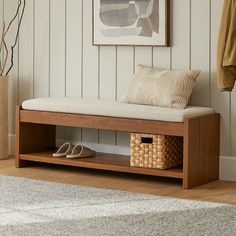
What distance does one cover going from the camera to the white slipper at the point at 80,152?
5406 millimetres

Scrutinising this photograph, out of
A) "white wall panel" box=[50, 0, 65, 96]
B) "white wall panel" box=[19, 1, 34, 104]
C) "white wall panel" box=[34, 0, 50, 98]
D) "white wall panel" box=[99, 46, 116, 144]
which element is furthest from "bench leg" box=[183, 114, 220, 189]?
"white wall panel" box=[19, 1, 34, 104]

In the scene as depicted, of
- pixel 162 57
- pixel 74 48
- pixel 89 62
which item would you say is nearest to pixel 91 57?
pixel 89 62

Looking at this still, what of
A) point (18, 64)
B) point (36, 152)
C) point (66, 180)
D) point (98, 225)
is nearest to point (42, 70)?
point (18, 64)

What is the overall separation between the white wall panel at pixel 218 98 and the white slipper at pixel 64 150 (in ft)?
3.73

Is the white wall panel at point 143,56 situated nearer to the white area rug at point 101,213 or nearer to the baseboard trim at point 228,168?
the baseboard trim at point 228,168

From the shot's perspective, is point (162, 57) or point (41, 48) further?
point (41, 48)

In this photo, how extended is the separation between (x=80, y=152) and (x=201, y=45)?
3.90 ft

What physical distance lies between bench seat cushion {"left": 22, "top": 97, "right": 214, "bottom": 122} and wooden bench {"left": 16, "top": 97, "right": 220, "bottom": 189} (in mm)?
29

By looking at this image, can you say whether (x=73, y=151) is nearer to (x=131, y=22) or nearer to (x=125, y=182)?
(x=125, y=182)

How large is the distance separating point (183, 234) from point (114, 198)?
89cm

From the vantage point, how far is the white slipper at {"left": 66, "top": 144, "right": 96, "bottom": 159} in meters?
5.41

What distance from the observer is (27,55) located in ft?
20.0

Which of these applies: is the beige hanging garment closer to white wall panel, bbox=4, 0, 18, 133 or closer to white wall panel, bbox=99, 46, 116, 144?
white wall panel, bbox=99, 46, 116, 144

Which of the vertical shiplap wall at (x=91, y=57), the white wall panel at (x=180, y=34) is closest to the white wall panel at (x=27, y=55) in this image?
the vertical shiplap wall at (x=91, y=57)
